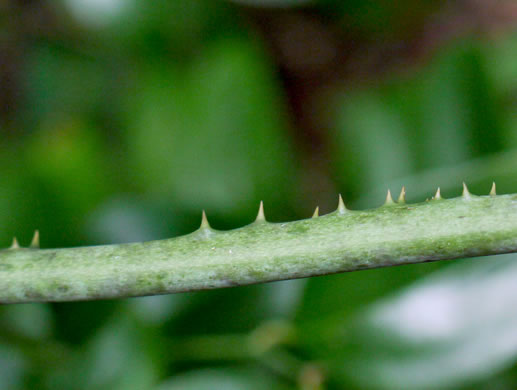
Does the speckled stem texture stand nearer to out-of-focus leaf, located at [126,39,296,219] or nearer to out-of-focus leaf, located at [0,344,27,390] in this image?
out-of-focus leaf, located at [0,344,27,390]

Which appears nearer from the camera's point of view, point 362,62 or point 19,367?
point 19,367

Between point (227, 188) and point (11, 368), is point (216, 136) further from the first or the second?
point (11, 368)

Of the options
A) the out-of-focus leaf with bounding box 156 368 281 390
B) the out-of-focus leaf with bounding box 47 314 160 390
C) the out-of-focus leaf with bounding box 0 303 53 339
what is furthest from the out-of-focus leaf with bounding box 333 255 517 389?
the out-of-focus leaf with bounding box 0 303 53 339

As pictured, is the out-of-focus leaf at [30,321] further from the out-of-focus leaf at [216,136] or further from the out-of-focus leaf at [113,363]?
the out-of-focus leaf at [216,136]

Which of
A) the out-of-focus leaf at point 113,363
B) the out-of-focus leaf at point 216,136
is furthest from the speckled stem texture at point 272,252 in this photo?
the out-of-focus leaf at point 216,136

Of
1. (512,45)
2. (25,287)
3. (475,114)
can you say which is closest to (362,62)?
(512,45)

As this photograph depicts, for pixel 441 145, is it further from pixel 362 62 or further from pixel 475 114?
pixel 362 62
